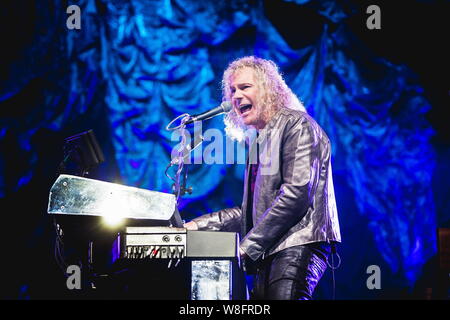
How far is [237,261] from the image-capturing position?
88.4 inches

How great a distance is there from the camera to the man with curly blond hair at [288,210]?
2553mm

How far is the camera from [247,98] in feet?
10.7

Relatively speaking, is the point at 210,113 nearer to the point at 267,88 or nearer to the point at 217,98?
the point at 267,88

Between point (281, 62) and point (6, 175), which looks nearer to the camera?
point (6, 175)

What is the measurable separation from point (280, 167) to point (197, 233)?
80 cm

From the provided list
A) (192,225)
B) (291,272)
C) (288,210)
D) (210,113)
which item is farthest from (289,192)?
(192,225)

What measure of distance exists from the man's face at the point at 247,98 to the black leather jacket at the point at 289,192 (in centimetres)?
25

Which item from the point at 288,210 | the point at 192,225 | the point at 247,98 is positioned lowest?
the point at 192,225

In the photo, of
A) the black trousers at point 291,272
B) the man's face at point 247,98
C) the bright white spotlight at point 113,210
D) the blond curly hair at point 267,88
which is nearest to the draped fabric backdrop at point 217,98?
the blond curly hair at point 267,88

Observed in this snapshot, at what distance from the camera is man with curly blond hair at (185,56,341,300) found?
255 cm

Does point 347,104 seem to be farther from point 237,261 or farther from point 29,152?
point 29,152

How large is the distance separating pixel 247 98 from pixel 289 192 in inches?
35.6

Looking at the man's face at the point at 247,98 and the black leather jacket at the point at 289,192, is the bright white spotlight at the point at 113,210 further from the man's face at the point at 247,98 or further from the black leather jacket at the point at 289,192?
the man's face at the point at 247,98
